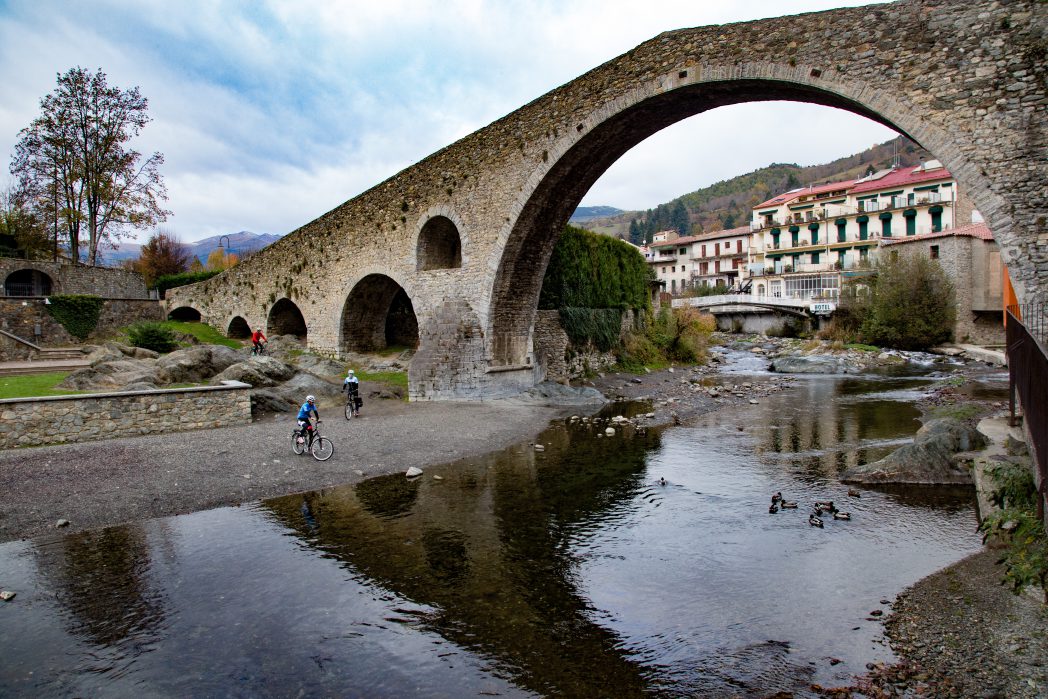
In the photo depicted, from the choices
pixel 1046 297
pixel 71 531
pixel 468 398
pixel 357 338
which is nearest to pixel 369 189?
pixel 357 338

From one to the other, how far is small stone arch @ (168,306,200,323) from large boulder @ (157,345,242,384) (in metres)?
13.7

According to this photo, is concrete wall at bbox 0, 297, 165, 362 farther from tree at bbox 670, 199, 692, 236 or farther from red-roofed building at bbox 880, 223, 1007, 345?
tree at bbox 670, 199, 692, 236

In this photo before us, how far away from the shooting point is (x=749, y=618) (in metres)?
5.17

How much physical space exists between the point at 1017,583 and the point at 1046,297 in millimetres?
6910

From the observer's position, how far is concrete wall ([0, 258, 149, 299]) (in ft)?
90.5

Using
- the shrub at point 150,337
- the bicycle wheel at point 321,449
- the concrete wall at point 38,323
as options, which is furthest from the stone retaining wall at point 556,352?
the concrete wall at point 38,323

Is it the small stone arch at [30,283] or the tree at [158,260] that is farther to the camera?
the tree at [158,260]

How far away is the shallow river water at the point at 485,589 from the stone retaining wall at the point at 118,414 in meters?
4.12

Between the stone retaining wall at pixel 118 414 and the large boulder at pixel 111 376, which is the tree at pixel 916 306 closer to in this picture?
the stone retaining wall at pixel 118 414

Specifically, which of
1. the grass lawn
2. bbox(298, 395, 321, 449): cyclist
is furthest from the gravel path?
the grass lawn

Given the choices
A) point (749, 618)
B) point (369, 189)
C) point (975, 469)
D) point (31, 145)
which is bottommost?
point (749, 618)

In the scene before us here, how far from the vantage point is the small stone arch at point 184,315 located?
28503 millimetres

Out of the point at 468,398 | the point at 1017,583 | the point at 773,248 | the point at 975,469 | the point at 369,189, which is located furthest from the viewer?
the point at 773,248

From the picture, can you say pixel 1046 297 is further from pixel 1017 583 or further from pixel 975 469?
pixel 1017 583
